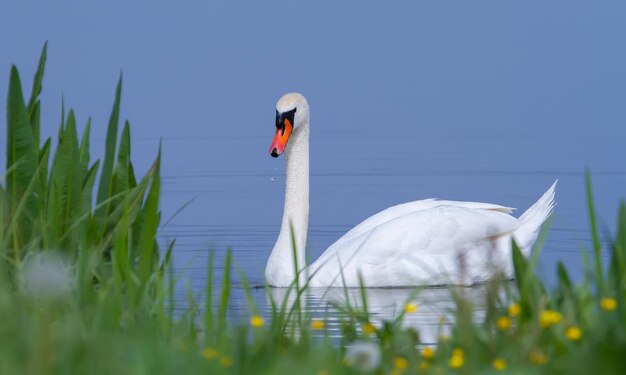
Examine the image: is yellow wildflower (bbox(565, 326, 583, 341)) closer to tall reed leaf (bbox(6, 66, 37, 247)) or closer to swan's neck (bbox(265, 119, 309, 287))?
tall reed leaf (bbox(6, 66, 37, 247))

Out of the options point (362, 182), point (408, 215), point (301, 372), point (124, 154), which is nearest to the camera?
point (301, 372)

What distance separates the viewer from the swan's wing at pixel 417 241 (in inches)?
334

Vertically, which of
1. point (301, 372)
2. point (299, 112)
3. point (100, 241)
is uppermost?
point (299, 112)

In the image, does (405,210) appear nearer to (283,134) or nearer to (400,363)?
(283,134)

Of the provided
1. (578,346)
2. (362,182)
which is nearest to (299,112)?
(362,182)

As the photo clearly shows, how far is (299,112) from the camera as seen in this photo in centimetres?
923

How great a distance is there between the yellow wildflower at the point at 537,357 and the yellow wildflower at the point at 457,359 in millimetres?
168

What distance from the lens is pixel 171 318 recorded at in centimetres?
438

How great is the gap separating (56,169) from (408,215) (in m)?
3.48

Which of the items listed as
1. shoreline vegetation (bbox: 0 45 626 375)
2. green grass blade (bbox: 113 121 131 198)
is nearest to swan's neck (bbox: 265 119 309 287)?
green grass blade (bbox: 113 121 131 198)

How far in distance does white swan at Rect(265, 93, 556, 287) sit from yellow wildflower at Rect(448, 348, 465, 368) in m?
4.69

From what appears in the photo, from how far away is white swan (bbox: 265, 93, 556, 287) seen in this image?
8.50 metres

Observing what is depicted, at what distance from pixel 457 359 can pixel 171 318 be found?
1.30 meters

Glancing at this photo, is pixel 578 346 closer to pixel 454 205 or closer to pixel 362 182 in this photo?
pixel 454 205
